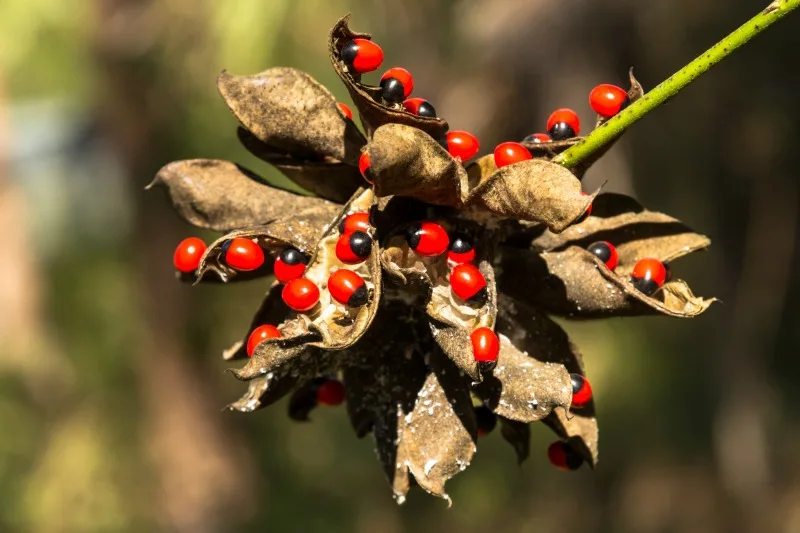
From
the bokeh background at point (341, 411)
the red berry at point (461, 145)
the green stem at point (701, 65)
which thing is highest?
the green stem at point (701, 65)

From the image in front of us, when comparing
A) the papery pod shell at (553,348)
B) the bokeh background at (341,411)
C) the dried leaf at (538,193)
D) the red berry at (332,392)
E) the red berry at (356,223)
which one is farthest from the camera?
the bokeh background at (341,411)

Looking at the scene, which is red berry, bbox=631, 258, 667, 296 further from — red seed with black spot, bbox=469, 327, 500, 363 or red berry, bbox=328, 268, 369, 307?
red berry, bbox=328, 268, 369, 307

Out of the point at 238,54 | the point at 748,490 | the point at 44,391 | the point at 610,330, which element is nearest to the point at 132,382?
the point at 44,391

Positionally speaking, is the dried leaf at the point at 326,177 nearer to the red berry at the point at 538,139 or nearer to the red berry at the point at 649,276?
the red berry at the point at 538,139

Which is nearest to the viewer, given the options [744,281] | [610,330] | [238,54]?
[238,54]

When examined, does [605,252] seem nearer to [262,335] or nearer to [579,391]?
[579,391]

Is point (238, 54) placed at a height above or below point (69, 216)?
above

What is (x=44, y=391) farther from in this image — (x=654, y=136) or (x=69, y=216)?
(x=654, y=136)

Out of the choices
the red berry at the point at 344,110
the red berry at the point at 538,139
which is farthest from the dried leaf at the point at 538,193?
the red berry at the point at 344,110
